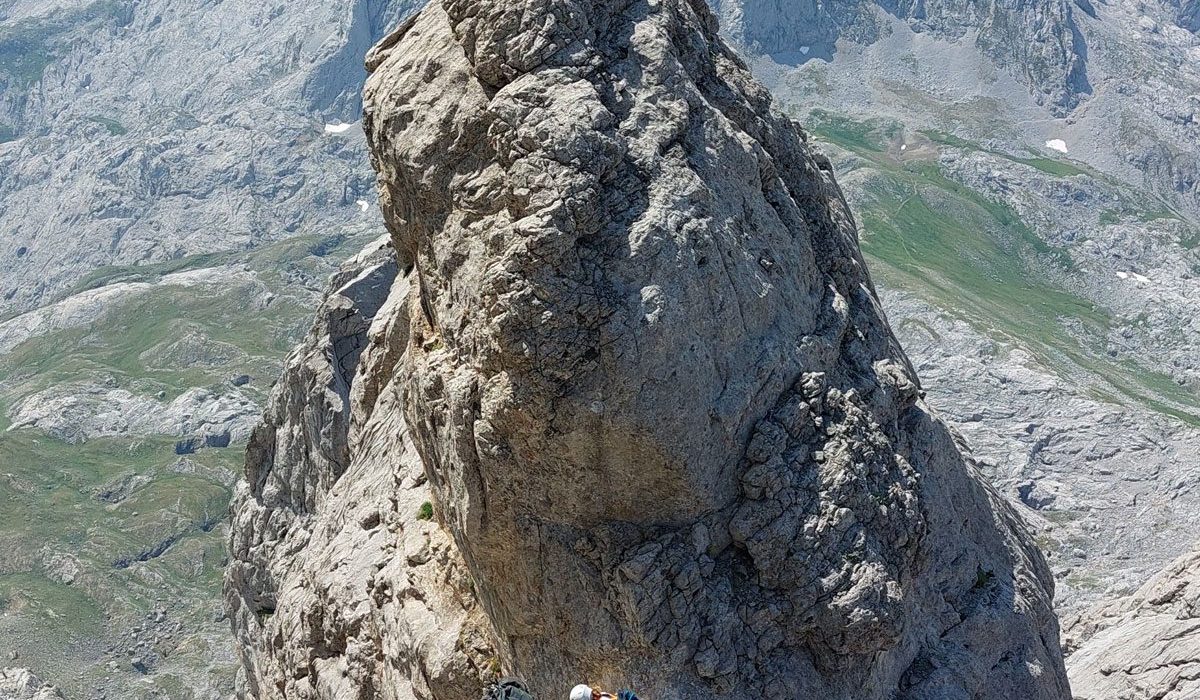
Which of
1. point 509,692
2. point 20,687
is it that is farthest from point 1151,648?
point 20,687

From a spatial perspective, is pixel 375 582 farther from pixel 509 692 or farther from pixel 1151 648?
pixel 1151 648

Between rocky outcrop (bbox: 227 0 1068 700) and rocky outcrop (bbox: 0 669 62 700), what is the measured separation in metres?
138

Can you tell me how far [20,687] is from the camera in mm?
152250

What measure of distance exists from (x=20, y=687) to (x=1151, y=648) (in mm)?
150109

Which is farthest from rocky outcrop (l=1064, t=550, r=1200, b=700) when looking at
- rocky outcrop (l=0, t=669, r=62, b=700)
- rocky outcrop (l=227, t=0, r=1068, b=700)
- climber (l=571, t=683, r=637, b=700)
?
rocky outcrop (l=0, t=669, r=62, b=700)

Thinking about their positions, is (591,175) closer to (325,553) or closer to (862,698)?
(862,698)

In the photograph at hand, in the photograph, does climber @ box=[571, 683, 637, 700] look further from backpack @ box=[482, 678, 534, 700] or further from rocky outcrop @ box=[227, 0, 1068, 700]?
rocky outcrop @ box=[227, 0, 1068, 700]

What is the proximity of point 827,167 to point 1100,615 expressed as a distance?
1261 inches

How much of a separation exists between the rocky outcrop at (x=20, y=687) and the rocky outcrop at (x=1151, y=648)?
130471 millimetres

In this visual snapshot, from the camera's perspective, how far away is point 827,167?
3098cm

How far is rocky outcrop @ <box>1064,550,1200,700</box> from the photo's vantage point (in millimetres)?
36938

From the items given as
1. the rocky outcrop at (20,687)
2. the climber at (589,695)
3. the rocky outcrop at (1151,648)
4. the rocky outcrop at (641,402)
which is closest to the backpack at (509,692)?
the climber at (589,695)

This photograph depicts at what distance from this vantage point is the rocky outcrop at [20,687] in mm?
146250

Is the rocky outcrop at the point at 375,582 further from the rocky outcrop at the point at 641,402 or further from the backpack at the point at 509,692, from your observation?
the backpack at the point at 509,692
